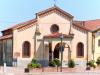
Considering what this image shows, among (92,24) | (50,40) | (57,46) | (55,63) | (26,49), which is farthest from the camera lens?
(92,24)

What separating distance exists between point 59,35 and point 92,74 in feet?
52.6

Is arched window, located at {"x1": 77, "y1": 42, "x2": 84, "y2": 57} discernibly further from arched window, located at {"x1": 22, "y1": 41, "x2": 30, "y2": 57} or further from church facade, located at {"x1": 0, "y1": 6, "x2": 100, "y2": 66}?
arched window, located at {"x1": 22, "y1": 41, "x2": 30, "y2": 57}

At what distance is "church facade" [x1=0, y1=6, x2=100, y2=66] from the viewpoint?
62281 millimetres

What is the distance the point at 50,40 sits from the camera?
62.3 m

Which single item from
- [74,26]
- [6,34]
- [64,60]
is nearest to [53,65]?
[64,60]

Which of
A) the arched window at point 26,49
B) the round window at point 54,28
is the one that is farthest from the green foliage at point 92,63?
the arched window at point 26,49

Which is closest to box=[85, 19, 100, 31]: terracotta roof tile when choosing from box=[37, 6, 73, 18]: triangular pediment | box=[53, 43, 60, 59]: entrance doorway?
box=[37, 6, 73, 18]: triangular pediment

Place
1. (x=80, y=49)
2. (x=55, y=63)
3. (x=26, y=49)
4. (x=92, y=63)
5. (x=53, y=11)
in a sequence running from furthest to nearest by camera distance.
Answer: (x=80, y=49)
(x=53, y=11)
(x=26, y=49)
(x=92, y=63)
(x=55, y=63)

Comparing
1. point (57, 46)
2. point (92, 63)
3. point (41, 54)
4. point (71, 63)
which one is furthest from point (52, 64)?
point (92, 63)

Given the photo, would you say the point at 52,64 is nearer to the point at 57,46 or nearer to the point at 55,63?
the point at 55,63

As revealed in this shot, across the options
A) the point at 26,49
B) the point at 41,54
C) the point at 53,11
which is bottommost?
the point at 41,54

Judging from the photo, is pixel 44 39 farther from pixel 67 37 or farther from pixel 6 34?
pixel 6 34

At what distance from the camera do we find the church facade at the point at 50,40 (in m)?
62.3

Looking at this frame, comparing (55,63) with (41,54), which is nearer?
(55,63)
